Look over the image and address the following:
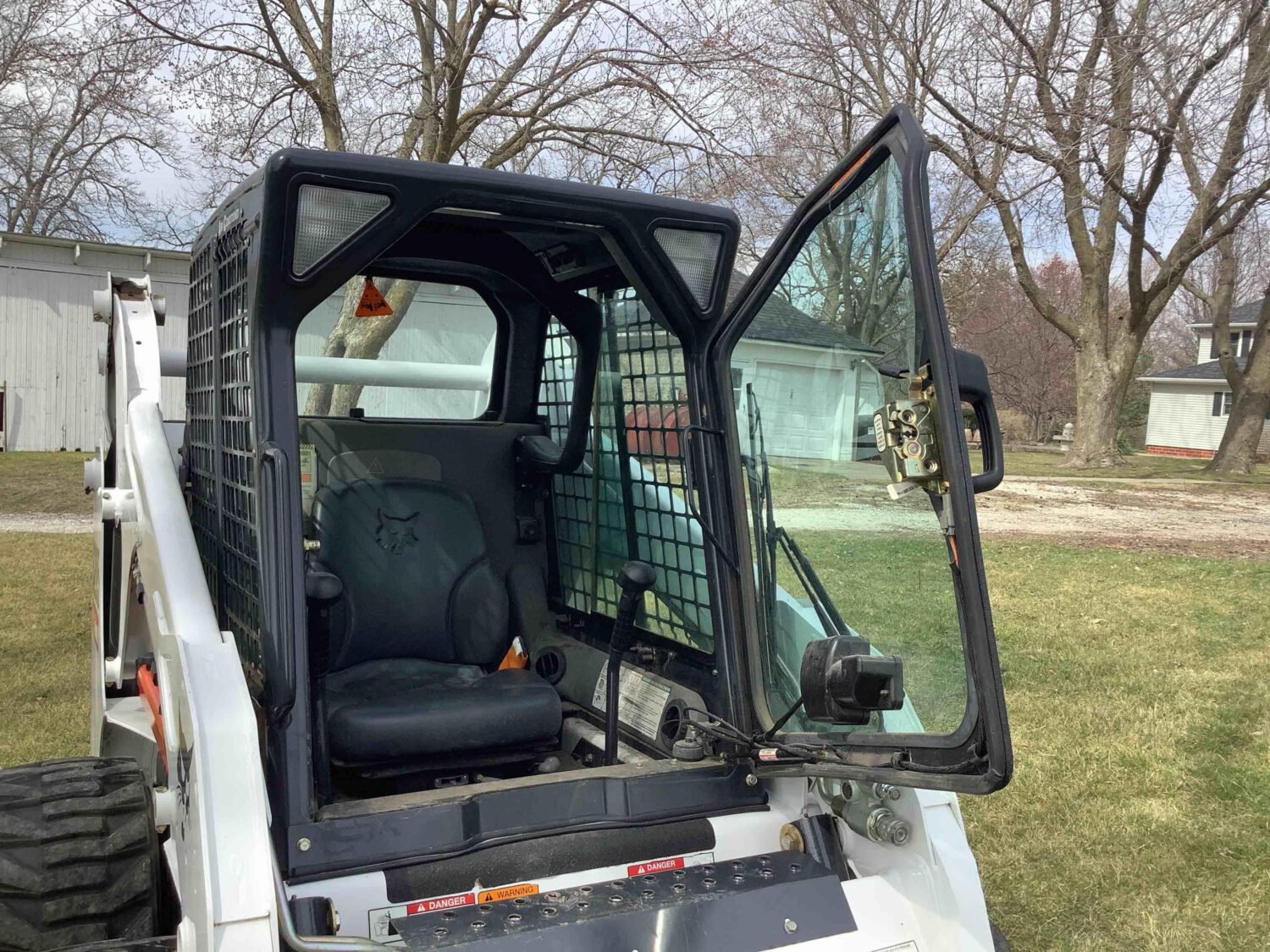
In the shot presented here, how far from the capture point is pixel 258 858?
1990 millimetres

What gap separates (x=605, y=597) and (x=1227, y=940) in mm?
2351

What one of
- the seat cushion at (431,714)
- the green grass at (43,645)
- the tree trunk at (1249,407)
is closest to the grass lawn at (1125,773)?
the seat cushion at (431,714)

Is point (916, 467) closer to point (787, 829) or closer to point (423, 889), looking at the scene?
point (787, 829)

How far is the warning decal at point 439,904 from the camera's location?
247 centimetres

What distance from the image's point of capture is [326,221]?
253 cm

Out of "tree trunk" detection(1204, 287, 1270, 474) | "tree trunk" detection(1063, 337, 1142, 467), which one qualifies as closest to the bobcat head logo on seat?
"tree trunk" detection(1063, 337, 1142, 467)

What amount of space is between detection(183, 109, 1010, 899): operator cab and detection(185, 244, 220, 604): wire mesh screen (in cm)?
2

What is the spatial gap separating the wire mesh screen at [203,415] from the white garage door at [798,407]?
1467 millimetres

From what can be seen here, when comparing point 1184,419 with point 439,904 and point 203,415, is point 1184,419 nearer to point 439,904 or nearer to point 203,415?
point 203,415

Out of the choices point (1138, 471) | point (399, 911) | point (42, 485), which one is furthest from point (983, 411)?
point (1138, 471)

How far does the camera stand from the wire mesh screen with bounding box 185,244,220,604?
10.2 ft

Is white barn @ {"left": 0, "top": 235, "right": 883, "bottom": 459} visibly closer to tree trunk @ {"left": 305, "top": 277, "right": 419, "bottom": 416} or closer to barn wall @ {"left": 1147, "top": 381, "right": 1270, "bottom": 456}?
tree trunk @ {"left": 305, "top": 277, "right": 419, "bottom": 416}

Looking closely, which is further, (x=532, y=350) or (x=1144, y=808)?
(x=1144, y=808)

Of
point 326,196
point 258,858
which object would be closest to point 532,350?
point 326,196
